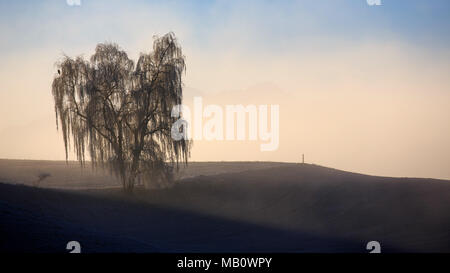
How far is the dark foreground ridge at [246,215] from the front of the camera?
23.9 metres

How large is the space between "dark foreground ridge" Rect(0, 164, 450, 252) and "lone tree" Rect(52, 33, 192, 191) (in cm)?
216

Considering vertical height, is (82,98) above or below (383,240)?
above

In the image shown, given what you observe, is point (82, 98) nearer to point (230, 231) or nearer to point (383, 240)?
point (230, 231)

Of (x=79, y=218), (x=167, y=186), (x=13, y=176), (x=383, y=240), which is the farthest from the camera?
(x=13, y=176)

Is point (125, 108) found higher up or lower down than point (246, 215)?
higher up

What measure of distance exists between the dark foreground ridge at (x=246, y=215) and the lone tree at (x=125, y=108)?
2157 millimetres

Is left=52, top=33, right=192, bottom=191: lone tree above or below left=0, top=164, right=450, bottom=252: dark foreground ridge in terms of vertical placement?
above

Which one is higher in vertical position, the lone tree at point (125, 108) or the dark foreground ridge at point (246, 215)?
the lone tree at point (125, 108)

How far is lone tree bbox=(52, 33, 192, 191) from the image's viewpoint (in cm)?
3475

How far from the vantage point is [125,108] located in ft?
118

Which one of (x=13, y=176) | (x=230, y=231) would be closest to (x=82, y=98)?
(x=230, y=231)

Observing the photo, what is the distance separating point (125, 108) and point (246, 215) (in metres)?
9.48

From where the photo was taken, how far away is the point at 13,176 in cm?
6669
